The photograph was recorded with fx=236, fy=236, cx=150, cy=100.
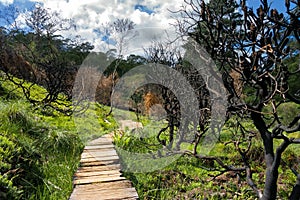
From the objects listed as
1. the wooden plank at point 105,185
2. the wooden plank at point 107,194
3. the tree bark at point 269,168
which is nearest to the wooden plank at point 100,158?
the wooden plank at point 105,185

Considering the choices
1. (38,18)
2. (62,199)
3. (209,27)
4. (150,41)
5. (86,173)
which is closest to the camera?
(209,27)

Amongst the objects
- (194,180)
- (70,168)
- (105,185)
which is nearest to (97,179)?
(105,185)

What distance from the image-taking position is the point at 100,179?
2.19 m

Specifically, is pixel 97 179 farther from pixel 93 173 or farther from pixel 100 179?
pixel 93 173

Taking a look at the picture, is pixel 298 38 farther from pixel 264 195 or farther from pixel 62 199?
pixel 62 199

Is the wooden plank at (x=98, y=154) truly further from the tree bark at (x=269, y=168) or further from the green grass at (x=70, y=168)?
the tree bark at (x=269, y=168)

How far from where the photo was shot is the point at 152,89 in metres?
5.12

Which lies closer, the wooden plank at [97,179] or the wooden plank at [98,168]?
the wooden plank at [97,179]

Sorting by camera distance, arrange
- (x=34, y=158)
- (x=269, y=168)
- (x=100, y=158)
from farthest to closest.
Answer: (x=100, y=158), (x=34, y=158), (x=269, y=168)

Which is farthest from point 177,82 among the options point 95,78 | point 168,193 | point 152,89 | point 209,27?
point 95,78

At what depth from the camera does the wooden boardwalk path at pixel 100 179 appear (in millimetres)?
1892

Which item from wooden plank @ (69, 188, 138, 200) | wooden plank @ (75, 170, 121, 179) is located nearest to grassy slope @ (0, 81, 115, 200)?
wooden plank @ (75, 170, 121, 179)

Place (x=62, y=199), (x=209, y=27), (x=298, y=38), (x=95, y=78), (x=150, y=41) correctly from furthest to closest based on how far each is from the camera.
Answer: (x=95, y=78) → (x=150, y=41) → (x=62, y=199) → (x=209, y=27) → (x=298, y=38)

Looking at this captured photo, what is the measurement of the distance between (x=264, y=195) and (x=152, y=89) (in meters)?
3.71
